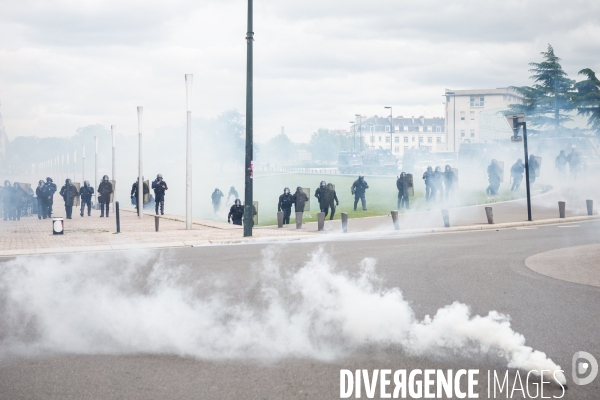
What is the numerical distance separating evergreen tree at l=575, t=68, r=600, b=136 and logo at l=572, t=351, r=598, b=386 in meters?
→ 59.5

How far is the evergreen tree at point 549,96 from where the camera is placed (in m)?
64.9

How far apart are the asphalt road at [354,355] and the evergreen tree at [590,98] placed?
168 feet

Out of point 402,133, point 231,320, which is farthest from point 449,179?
point 402,133

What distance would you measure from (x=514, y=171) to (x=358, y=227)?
62.6 ft

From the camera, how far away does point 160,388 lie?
579cm

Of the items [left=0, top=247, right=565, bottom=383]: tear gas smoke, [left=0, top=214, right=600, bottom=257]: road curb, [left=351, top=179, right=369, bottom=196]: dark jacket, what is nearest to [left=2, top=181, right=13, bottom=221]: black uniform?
[left=351, top=179, right=369, bottom=196]: dark jacket

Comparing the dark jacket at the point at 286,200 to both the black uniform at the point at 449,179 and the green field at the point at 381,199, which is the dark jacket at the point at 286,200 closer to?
the green field at the point at 381,199

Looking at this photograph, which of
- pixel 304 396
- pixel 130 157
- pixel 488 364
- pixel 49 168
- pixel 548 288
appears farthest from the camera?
pixel 49 168

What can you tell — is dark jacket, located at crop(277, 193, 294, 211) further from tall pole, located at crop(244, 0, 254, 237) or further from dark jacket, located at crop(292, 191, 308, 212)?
tall pole, located at crop(244, 0, 254, 237)

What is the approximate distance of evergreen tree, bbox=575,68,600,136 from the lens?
61.9 meters

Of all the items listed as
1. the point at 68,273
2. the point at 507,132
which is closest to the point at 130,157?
the point at 507,132

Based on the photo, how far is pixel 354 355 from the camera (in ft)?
22.2

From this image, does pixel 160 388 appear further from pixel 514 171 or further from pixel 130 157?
pixel 130 157

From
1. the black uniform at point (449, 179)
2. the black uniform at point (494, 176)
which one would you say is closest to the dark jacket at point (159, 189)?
the black uniform at point (449, 179)
